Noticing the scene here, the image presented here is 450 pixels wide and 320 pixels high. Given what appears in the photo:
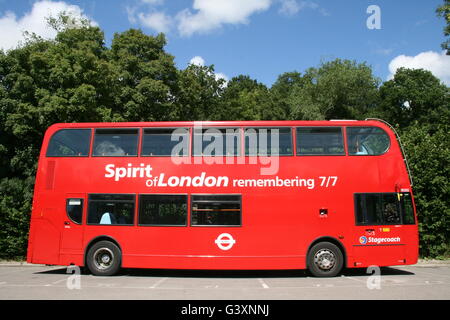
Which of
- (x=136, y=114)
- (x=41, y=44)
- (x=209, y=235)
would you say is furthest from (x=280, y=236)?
(x=41, y=44)

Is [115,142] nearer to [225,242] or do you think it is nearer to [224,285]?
[225,242]

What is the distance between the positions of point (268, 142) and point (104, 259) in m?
6.07

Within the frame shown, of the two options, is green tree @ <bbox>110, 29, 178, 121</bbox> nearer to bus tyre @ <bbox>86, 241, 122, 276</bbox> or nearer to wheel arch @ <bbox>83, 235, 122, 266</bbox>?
wheel arch @ <bbox>83, 235, 122, 266</bbox>

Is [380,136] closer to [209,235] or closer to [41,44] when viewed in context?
[209,235]

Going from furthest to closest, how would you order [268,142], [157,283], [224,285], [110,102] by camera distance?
[110,102]
[268,142]
[157,283]
[224,285]

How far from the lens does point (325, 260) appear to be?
10836 millimetres

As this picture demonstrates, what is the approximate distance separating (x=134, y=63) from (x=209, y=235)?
24345 mm

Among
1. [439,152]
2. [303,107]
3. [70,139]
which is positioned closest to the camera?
[70,139]

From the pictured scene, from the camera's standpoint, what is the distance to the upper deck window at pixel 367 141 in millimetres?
11086

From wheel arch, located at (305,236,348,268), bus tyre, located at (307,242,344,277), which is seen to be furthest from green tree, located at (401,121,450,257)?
bus tyre, located at (307,242,344,277)

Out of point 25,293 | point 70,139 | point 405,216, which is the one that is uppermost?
point 70,139

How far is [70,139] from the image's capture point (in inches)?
456

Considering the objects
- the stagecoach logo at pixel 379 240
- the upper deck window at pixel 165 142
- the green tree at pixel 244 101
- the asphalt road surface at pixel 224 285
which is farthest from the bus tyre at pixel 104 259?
the green tree at pixel 244 101

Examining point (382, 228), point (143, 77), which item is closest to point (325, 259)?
point (382, 228)
